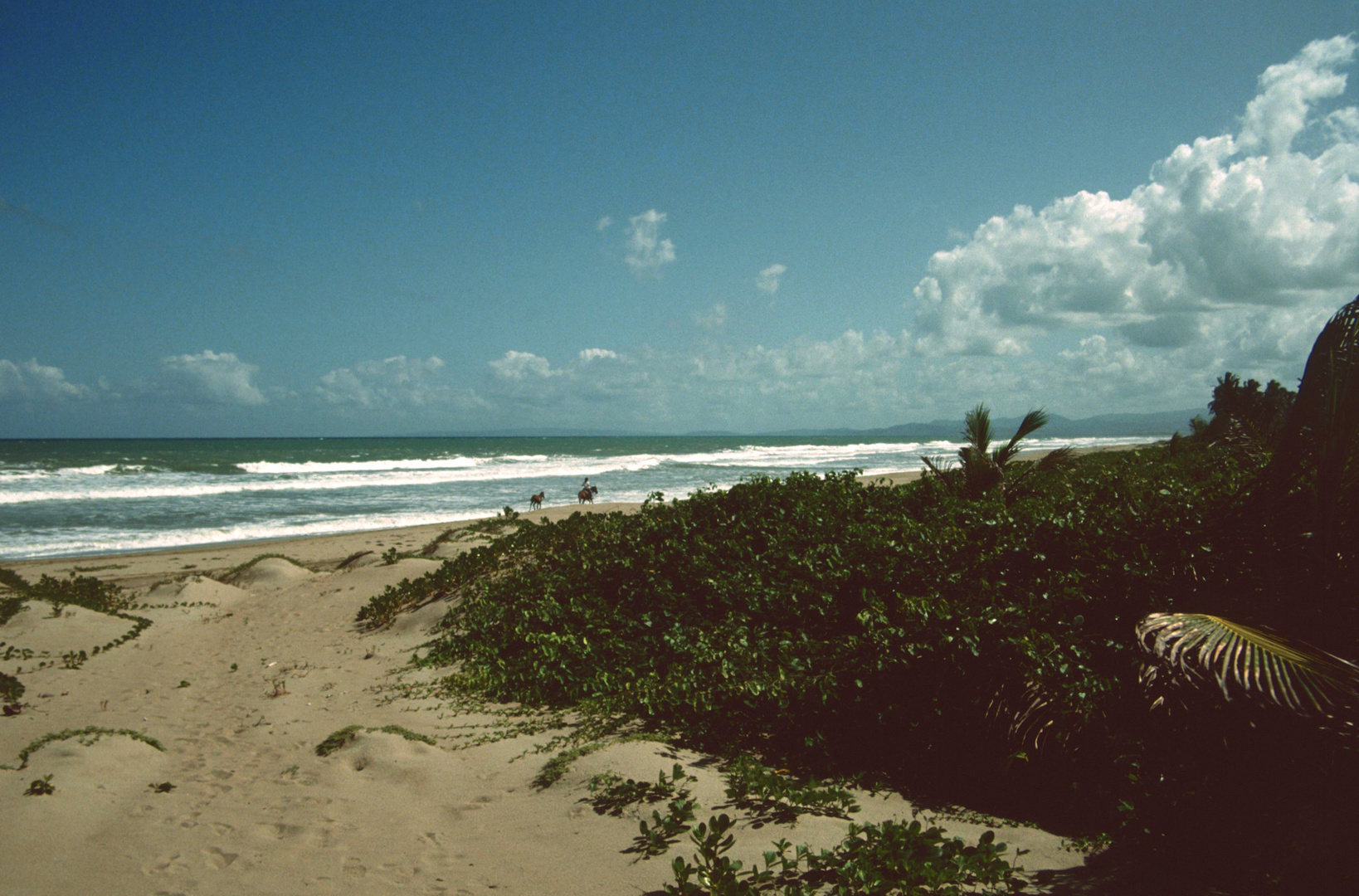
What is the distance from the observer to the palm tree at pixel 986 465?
385 inches

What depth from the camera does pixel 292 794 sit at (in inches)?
197

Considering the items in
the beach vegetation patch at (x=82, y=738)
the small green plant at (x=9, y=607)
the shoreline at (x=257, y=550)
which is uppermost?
the small green plant at (x=9, y=607)

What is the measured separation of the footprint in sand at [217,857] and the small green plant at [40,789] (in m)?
1.49

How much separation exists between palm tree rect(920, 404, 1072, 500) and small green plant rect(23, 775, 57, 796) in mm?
9168

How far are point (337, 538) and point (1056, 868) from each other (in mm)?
18126

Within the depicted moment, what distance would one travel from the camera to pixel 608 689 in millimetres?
6191

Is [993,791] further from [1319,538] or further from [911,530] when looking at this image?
[911,530]

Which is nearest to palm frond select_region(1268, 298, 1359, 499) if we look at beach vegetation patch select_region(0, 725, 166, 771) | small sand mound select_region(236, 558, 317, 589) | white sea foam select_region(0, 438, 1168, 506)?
beach vegetation patch select_region(0, 725, 166, 771)

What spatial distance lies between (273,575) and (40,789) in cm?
822

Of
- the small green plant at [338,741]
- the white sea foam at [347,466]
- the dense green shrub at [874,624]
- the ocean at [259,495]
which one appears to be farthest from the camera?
the white sea foam at [347,466]

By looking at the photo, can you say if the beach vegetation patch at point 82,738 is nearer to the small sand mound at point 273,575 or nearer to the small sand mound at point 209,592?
the small sand mound at point 209,592

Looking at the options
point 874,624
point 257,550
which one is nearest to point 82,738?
point 874,624

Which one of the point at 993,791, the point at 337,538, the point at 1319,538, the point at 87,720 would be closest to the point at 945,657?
the point at 993,791

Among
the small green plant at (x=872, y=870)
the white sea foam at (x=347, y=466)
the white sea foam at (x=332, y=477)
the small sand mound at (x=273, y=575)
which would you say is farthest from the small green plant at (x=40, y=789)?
the white sea foam at (x=347, y=466)
